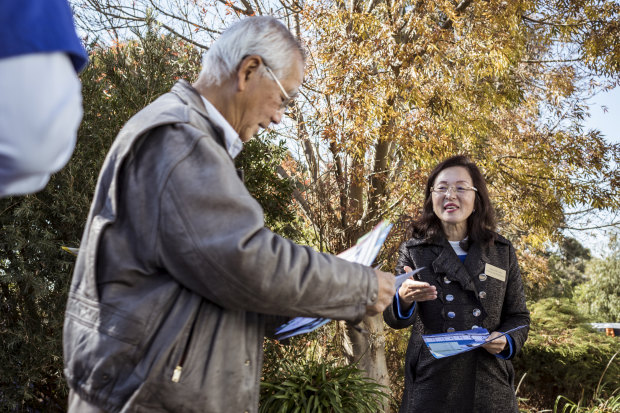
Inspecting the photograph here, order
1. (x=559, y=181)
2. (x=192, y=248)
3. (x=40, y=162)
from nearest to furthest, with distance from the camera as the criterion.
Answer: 1. (x=40, y=162)
2. (x=192, y=248)
3. (x=559, y=181)

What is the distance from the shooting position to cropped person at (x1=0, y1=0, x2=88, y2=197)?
0.71 m

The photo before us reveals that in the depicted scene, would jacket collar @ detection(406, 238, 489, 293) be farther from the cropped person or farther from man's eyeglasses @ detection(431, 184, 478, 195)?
the cropped person

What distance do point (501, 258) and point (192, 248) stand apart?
7.80ft

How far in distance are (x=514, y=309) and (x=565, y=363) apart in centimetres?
534

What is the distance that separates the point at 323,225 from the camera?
6.52 metres

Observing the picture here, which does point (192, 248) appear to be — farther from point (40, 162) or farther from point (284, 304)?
point (40, 162)

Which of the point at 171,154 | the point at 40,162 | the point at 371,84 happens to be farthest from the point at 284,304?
the point at 371,84

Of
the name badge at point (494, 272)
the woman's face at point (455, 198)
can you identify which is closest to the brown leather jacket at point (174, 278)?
A: the name badge at point (494, 272)

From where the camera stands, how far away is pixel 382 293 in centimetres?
149

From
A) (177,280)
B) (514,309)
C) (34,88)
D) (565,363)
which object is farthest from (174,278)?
(565,363)

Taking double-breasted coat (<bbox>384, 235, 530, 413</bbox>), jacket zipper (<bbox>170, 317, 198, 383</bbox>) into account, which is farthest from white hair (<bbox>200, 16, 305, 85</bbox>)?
double-breasted coat (<bbox>384, 235, 530, 413</bbox>)

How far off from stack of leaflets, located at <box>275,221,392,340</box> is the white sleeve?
34.7 inches

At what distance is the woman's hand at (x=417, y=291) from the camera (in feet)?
8.71

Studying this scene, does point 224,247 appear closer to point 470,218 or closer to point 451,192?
point 451,192
